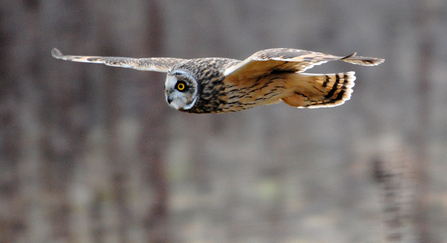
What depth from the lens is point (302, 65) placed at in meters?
1.12

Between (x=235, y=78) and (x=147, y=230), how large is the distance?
1745 millimetres

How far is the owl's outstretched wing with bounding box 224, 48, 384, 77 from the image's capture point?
83 centimetres

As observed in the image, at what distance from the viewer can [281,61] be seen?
→ 1.02 metres

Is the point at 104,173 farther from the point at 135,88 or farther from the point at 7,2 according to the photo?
the point at 7,2

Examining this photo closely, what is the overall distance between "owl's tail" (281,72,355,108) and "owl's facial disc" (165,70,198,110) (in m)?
0.35

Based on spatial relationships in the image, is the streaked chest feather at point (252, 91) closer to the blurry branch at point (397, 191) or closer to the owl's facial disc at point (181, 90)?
the owl's facial disc at point (181, 90)

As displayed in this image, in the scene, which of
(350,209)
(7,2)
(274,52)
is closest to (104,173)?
(7,2)

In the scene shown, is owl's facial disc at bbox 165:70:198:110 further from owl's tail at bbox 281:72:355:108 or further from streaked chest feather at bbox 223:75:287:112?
owl's tail at bbox 281:72:355:108

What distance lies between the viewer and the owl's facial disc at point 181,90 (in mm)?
1045

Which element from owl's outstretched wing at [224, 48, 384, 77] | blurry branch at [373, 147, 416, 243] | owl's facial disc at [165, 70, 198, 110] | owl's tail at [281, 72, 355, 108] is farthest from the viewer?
blurry branch at [373, 147, 416, 243]

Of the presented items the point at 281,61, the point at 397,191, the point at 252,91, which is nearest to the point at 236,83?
the point at 252,91

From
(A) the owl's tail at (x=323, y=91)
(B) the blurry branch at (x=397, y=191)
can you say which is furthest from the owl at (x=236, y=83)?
(B) the blurry branch at (x=397, y=191)

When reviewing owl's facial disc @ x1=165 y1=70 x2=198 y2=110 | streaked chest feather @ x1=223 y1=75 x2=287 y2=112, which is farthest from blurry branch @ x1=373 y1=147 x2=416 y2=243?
owl's facial disc @ x1=165 y1=70 x2=198 y2=110

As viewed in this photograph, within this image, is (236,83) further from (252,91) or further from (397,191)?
(397,191)
